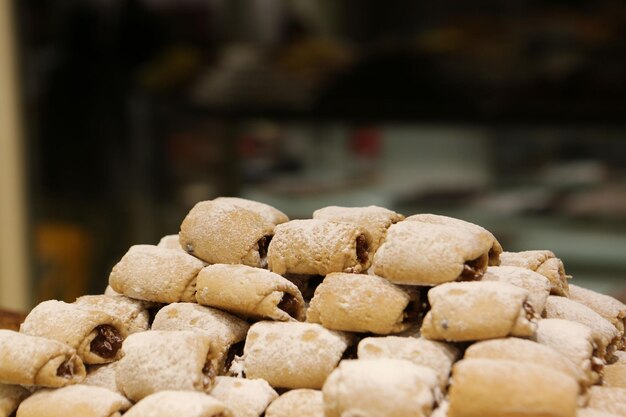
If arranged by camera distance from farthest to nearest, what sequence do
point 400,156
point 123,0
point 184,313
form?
point 123,0, point 400,156, point 184,313

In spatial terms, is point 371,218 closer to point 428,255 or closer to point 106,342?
point 428,255

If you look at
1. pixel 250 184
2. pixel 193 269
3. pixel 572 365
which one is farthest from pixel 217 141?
pixel 572 365

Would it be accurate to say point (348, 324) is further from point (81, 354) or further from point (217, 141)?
point (217, 141)

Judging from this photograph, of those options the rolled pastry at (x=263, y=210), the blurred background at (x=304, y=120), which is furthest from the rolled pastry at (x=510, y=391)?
the blurred background at (x=304, y=120)

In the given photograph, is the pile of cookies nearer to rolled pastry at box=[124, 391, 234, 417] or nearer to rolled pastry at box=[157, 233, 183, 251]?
rolled pastry at box=[124, 391, 234, 417]

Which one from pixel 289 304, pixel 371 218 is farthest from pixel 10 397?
pixel 371 218

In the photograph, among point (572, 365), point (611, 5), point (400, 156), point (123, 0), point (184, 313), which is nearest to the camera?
point (572, 365)
